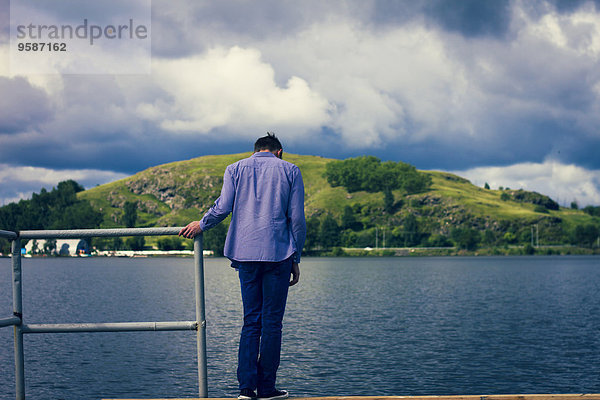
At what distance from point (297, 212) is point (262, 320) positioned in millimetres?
1481

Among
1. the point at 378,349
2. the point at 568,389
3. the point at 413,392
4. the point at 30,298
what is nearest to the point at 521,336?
the point at 378,349

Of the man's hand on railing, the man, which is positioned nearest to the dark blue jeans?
the man

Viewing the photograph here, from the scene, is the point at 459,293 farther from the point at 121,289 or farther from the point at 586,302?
the point at 121,289

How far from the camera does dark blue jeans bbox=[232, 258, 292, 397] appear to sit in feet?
25.9

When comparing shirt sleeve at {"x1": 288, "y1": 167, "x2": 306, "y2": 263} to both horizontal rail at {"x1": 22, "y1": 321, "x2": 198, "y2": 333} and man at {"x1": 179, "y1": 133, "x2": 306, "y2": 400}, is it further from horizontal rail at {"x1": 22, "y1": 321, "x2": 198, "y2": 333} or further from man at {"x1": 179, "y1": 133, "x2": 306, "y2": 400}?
horizontal rail at {"x1": 22, "y1": 321, "x2": 198, "y2": 333}

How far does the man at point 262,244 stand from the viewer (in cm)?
780

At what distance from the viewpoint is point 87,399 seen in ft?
63.8

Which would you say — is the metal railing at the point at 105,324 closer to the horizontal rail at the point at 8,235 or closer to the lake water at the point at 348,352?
the horizontal rail at the point at 8,235

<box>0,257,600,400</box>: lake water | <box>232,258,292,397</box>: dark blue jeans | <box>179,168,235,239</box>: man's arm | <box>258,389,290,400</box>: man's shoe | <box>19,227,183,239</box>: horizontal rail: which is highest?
<box>179,168,235,239</box>: man's arm

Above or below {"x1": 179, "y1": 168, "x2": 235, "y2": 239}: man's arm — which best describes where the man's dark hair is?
above

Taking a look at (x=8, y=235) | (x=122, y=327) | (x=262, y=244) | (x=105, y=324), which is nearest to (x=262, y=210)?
(x=262, y=244)

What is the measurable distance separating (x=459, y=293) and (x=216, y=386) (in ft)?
185

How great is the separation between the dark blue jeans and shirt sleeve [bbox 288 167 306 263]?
31 cm

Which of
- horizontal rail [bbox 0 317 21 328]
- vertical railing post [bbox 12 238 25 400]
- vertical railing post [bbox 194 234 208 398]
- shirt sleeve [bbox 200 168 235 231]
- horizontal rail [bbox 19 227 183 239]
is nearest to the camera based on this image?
horizontal rail [bbox 19 227 183 239]
